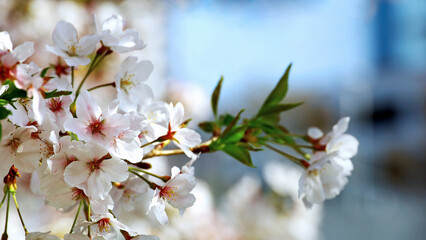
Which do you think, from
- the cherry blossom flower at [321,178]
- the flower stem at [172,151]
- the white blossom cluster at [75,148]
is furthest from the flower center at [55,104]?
the cherry blossom flower at [321,178]

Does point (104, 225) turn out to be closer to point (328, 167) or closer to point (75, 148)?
point (75, 148)

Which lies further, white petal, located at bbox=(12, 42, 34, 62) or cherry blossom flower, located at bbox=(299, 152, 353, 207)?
cherry blossom flower, located at bbox=(299, 152, 353, 207)

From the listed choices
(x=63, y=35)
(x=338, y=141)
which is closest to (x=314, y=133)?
(x=338, y=141)

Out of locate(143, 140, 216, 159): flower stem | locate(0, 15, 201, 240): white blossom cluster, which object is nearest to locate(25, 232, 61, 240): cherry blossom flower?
locate(0, 15, 201, 240): white blossom cluster

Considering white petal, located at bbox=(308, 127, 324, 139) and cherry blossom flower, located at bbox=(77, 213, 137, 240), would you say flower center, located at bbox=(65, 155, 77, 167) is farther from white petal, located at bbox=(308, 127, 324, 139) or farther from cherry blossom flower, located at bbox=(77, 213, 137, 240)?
white petal, located at bbox=(308, 127, 324, 139)

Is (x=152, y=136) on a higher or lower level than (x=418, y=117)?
higher

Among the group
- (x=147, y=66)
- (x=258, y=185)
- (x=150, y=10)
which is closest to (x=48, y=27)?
(x=150, y=10)

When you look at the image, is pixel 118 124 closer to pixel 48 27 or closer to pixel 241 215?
pixel 48 27
